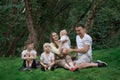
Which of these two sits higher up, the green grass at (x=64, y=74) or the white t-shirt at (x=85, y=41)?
the white t-shirt at (x=85, y=41)

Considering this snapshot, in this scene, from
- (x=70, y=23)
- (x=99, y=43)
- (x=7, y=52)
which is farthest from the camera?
(x=70, y=23)

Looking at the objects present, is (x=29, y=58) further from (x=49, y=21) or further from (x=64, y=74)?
(x=49, y=21)

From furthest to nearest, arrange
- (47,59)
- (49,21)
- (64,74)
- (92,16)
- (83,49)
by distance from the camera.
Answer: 1. (49,21)
2. (92,16)
3. (47,59)
4. (83,49)
5. (64,74)

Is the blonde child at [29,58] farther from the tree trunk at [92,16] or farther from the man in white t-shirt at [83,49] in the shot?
the tree trunk at [92,16]

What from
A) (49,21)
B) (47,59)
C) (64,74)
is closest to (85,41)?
(64,74)

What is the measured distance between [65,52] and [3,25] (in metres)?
9.09

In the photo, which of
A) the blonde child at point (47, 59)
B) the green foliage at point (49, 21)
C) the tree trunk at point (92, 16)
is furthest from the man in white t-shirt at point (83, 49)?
the green foliage at point (49, 21)

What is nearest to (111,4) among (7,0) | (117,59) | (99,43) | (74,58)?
(99,43)

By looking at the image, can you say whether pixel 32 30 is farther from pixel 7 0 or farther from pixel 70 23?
pixel 70 23

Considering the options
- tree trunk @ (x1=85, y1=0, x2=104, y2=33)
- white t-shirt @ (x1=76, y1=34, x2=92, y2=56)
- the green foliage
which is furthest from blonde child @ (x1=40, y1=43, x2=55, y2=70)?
the green foliage

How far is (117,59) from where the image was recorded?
39.2ft

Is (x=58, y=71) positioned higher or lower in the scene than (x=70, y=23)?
lower

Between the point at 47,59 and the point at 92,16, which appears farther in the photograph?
the point at 92,16

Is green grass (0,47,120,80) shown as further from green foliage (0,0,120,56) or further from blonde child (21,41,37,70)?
green foliage (0,0,120,56)
